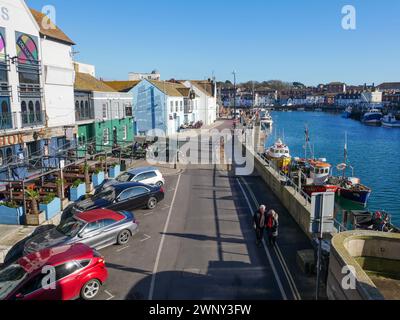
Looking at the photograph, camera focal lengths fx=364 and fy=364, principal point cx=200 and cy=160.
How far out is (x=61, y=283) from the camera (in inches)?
369

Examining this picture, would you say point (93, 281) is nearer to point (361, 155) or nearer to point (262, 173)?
point (262, 173)

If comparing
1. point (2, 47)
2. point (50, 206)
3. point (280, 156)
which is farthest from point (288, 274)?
point (280, 156)

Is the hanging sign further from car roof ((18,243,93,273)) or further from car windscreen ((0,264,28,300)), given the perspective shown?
car windscreen ((0,264,28,300))

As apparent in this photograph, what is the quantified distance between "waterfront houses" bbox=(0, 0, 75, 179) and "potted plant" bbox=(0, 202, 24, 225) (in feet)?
19.3

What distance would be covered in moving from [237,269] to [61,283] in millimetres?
5182

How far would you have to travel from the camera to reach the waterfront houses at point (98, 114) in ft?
103

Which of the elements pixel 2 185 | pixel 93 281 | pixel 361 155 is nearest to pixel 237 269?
pixel 93 281

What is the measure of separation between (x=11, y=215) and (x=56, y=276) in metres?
8.03

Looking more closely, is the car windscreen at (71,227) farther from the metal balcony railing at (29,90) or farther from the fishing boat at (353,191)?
the fishing boat at (353,191)

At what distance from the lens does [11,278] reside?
31.1 ft

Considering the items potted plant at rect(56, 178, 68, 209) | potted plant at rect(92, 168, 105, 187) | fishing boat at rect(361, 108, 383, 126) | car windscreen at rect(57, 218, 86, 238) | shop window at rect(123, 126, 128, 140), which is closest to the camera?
car windscreen at rect(57, 218, 86, 238)

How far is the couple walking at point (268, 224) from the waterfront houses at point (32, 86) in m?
15.3

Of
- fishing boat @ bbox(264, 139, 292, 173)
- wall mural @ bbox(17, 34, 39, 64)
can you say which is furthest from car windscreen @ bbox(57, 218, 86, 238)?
fishing boat @ bbox(264, 139, 292, 173)

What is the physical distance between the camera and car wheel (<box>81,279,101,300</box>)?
32.4 feet
